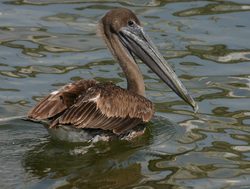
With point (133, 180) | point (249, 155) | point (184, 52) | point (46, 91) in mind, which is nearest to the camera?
point (133, 180)

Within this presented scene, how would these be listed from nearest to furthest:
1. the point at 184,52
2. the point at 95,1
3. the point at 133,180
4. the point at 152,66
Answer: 1. the point at 133,180
2. the point at 152,66
3. the point at 184,52
4. the point at 95,1

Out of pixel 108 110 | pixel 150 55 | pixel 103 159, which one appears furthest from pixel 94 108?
pixel 150 55

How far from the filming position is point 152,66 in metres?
9.92

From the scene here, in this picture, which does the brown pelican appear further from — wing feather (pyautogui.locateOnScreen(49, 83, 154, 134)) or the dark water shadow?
the dark water shadow

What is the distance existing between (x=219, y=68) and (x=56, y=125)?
3387 mm

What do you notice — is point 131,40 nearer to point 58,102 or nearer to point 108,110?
point 108,110

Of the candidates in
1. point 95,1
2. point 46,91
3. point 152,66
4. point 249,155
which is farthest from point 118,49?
point 95,1

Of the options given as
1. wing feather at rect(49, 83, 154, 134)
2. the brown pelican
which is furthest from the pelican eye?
wing feather at rect(49, 83, 154, 134)

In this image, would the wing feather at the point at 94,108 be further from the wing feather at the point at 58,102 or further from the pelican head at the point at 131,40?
the pelican head at the point at 131,40

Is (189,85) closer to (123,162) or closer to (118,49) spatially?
(118,49)

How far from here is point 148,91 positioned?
10.9 metres

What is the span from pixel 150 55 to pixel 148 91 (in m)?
1.05

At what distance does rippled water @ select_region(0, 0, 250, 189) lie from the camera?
28.2 ft

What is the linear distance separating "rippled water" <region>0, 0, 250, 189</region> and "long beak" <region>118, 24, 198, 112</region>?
40 centimetres
